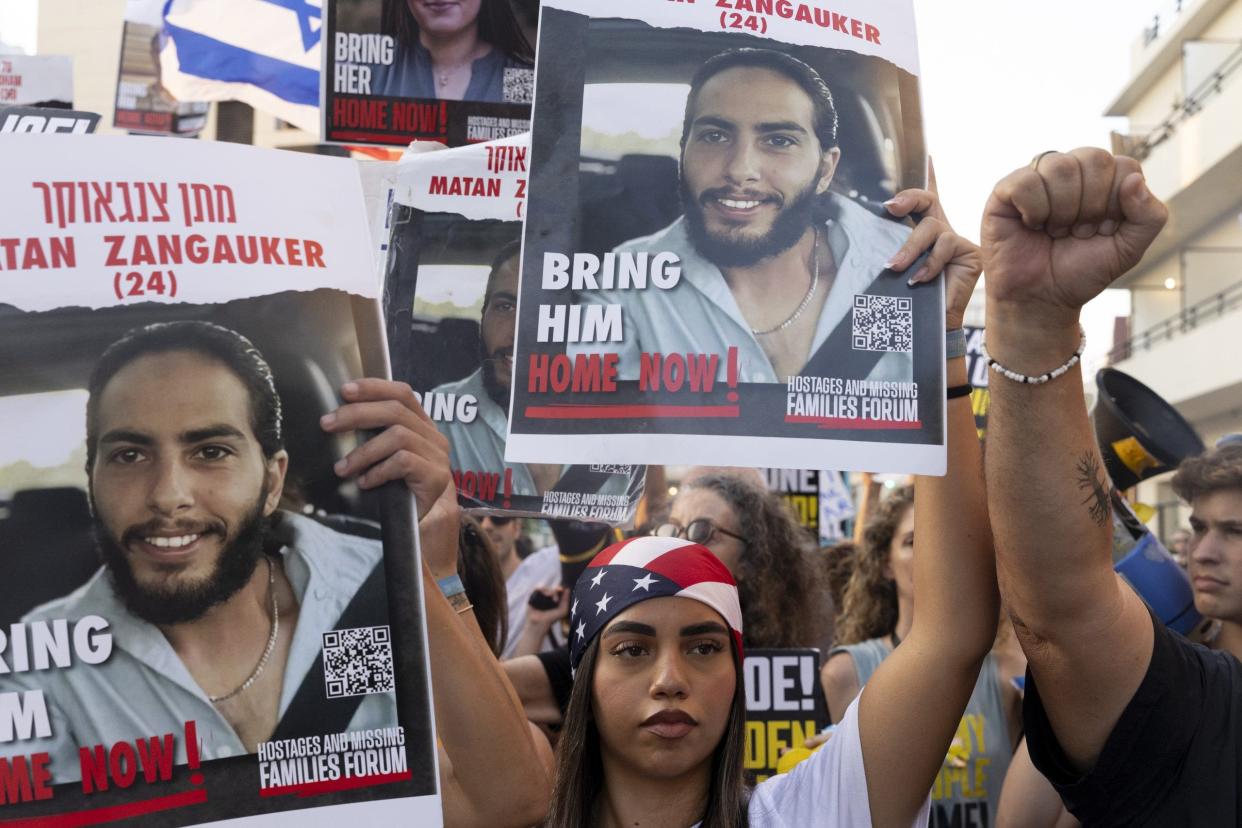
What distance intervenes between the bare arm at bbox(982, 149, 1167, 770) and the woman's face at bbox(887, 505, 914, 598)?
212 centimetres

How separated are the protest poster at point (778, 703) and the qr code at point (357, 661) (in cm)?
209

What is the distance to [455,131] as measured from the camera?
11.1 ft

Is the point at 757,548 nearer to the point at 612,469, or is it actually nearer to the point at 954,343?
the point at 612,469

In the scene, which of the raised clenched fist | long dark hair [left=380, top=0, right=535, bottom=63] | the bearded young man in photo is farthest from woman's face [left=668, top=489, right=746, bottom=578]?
the raised clenched fist

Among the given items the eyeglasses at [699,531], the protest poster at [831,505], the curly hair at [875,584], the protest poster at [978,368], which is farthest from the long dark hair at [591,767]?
the protest poster at [831,505]

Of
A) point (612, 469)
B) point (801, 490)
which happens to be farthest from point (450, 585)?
point (801, 490)

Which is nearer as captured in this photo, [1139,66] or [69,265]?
[69,265]

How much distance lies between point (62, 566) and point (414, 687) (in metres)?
0.47

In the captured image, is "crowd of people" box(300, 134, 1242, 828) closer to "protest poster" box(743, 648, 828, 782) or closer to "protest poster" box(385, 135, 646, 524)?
"protest poster" box(385, 135, 646, 524)

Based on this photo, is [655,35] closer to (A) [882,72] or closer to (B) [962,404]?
(A) [882,72]

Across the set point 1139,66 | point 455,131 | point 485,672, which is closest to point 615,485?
point 485,672

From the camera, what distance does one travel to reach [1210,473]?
3.52 metres

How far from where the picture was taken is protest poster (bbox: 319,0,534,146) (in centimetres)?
336

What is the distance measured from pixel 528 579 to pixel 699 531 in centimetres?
215
